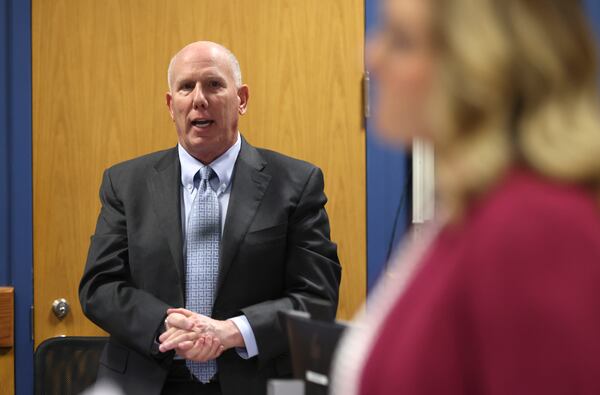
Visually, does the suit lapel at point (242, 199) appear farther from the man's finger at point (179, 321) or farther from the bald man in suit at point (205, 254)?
the man's finger at point (179, 321)

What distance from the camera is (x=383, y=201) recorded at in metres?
3.02

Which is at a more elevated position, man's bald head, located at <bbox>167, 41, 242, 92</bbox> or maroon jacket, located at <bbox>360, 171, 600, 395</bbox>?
man's bald head, located at <bbox>167, 41, 242, 92</bbox>

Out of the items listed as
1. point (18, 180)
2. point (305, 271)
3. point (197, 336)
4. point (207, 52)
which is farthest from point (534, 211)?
point (18, 180)

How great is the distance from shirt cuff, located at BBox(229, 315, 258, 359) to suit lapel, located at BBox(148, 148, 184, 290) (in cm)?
20

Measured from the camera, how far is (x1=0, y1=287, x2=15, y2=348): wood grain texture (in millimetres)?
2953

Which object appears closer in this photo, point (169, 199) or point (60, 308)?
point (169, 199)

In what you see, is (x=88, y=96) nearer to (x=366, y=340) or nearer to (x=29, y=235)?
(x=29, y=235)

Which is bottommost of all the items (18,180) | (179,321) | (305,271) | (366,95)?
(179,321)

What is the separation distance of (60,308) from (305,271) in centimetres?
107

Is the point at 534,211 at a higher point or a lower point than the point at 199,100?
lower

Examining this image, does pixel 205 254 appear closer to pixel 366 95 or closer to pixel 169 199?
pixel 169 199

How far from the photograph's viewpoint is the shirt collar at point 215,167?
2451 millimetres

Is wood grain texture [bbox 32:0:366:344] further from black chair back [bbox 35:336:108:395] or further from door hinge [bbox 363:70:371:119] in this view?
black chair back [bbox 35:336:108:395]

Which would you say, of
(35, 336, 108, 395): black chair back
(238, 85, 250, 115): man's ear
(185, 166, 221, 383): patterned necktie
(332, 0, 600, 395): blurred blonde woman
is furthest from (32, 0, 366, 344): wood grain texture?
(332, 0, 600, 395): blurred blonde woman
